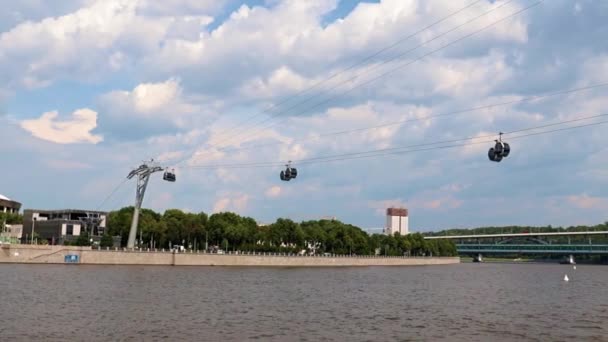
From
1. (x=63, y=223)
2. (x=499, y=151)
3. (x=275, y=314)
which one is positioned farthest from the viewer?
(x=63, y=223)

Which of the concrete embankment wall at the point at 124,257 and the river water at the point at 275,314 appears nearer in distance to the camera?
the river water at the point at 275,314

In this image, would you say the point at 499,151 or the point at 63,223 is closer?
the point at 499,151

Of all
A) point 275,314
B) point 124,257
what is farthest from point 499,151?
point 124,257

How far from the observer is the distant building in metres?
182

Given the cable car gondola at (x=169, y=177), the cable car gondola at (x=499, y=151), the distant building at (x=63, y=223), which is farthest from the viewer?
the distant building at (x=63, y=223)

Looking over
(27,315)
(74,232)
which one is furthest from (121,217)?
(27,315)

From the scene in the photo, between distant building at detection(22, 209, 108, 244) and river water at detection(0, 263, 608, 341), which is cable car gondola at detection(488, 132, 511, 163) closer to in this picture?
river water at detection(0, 263, 608, 341)

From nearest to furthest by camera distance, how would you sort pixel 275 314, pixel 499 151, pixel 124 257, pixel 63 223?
pixel 499 151, pixel 275 314, pixel 124 257, pixel 63 223

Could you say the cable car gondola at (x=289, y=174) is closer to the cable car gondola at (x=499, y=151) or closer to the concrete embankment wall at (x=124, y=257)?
the cable car gondola at (x=499, y=151)

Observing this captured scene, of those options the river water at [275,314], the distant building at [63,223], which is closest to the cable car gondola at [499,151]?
the river water at [275,314]

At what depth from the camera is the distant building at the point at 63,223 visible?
18162 cm

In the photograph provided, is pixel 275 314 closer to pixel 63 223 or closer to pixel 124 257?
pixel 124 257

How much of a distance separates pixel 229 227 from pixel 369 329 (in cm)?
14314

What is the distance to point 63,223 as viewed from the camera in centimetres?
18162
